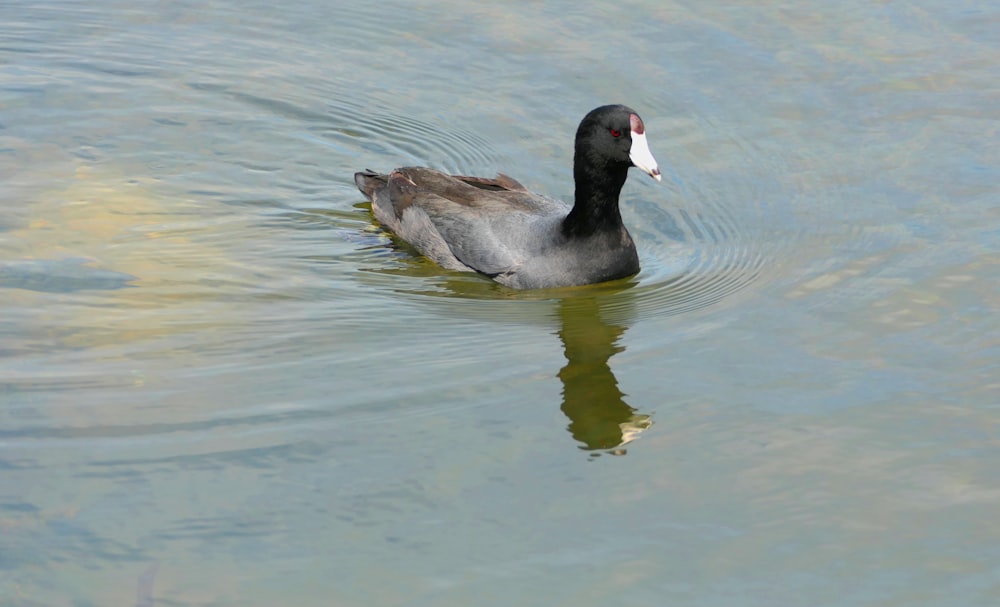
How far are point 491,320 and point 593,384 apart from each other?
0.93 m

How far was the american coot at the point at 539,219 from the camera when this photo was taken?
721 cm

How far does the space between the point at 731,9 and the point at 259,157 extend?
409 centimetres

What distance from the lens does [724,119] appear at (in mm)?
9039

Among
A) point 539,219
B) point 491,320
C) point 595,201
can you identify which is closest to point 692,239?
point 595,201

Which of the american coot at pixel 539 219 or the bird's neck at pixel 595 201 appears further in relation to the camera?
the bird's neck at pixel 595 201

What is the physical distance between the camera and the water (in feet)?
15.1

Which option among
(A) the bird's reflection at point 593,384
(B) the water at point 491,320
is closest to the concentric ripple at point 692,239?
(B) the water at point 491,320

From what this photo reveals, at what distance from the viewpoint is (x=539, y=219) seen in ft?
25.3

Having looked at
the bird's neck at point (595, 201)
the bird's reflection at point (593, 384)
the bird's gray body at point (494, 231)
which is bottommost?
the bird's reflection at point (593, 384)

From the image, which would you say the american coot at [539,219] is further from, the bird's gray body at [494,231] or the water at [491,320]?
the water at [491,320]

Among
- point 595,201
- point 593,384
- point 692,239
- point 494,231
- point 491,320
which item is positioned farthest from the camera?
point 692,239

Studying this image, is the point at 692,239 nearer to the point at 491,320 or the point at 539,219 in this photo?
the point at 539,219

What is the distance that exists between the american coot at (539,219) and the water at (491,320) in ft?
0.60

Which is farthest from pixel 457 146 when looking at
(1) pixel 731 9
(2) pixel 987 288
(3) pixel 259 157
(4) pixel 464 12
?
(2) pixel 987 288
